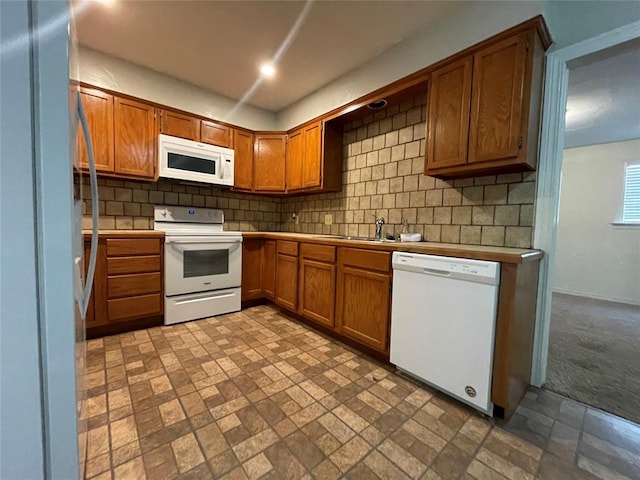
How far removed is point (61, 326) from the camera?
0.68m

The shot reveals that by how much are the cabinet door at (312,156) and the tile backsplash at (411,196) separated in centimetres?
31

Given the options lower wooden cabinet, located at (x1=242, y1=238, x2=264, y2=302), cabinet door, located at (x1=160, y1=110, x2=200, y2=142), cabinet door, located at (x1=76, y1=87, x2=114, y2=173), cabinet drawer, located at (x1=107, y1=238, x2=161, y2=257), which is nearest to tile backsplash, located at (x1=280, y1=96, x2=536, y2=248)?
lower wooden cabinet, located at (x1=242, y1=238, x2=264, y2=302)

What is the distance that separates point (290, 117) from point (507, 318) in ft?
10.9

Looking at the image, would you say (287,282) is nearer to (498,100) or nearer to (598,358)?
(498,100)

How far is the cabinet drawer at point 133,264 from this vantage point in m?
2.39

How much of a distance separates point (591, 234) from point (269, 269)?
16.2 ft

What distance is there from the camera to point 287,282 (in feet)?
9.63

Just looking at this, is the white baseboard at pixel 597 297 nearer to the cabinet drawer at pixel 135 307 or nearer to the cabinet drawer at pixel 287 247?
the cabinet drawer at pixel 287 247

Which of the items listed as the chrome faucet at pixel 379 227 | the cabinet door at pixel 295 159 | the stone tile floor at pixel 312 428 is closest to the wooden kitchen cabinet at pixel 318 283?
the stone tile floor at pixel 312 428

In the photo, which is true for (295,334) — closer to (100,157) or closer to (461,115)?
(461,115)

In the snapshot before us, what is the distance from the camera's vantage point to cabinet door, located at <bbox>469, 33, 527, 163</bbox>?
5.37 feet

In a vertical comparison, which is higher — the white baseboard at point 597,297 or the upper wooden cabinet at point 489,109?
the upper wooden cabinet at point 489,109

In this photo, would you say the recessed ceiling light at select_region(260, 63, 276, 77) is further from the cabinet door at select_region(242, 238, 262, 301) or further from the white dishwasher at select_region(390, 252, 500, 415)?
the white dishwasher at select_region(390, 252, 500, 415)

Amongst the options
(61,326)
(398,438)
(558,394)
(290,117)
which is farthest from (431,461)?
(290,117)
